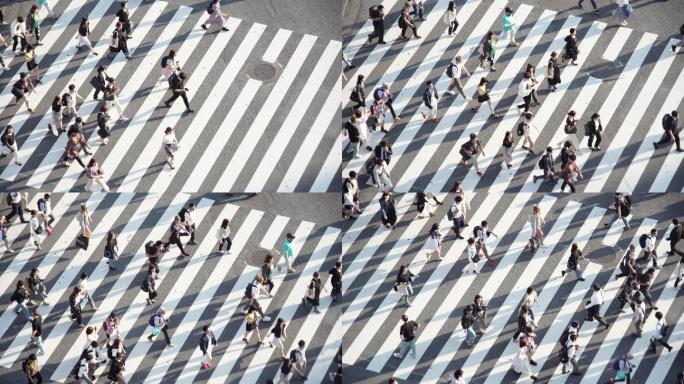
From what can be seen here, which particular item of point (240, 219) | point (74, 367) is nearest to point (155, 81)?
point (240, 219)

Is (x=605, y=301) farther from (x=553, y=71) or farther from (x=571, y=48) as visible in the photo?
(x=571, y=48)

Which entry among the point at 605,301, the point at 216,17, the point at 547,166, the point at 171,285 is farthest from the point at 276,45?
the point at 605,301

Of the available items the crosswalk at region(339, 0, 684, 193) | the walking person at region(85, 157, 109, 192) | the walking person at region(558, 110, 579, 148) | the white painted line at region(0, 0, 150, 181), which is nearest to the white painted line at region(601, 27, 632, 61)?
the crosswalk at region(339, 0, 684, 193)

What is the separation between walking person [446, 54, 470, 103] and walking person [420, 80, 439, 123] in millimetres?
635

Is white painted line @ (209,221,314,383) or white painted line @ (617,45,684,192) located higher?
white painted line @ (617,45,684,192)

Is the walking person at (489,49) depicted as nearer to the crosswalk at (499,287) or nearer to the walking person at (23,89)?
the crosswalk at (499,287)

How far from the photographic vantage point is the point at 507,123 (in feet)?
191

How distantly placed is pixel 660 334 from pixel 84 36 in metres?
22.4

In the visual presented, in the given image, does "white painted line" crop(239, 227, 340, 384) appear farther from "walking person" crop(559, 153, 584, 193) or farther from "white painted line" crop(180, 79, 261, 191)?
"walking person" crop(559, 153, 584, 193)

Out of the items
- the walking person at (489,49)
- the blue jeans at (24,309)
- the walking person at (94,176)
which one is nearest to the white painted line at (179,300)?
the blue jeans at (24,309)

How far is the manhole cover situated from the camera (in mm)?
59438

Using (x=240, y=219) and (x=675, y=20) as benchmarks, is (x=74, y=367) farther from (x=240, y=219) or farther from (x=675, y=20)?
(x=675, y=20)

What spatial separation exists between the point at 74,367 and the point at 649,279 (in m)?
18.3

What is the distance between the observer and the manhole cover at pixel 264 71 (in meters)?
59.4
